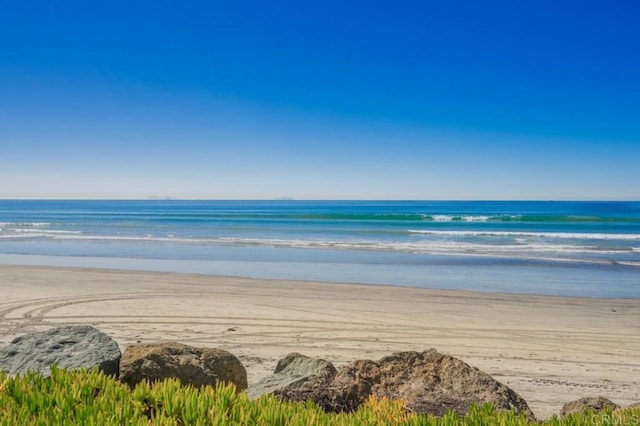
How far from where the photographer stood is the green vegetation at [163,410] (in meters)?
2.83

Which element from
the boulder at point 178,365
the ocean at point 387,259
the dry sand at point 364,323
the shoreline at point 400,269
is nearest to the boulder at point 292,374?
the boulder at point 178,365

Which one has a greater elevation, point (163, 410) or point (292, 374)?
point (163, 410)

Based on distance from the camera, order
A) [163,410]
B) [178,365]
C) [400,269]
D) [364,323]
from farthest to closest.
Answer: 1. [400,269]
2. [364,323]
3. [178,365]
4. [163,410]

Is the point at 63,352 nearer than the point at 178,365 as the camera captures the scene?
Yes

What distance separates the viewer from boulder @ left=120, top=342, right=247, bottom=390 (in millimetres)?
4789

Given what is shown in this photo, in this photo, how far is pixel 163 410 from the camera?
298 cm

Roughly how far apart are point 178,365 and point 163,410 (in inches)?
81.1

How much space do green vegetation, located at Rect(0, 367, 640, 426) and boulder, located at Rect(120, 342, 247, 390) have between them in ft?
4.50

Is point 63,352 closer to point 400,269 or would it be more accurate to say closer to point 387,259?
point 400,269

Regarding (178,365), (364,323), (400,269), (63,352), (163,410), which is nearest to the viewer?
(163,410)

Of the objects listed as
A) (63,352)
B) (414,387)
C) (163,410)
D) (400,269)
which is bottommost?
(400,269)

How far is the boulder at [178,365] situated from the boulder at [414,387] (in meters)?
1.07

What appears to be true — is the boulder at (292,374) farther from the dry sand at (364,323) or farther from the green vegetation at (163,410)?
the dry sand at (364,323)

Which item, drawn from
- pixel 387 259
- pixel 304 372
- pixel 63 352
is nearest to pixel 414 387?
pixel 304 372
